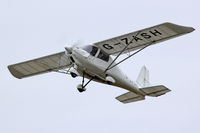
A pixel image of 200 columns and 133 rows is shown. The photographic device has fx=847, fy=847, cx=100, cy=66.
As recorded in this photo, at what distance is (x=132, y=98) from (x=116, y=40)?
4.06 m

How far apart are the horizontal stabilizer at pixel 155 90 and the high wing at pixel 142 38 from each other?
220 centimetres

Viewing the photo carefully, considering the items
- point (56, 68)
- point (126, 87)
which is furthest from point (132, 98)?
point (56, 68)

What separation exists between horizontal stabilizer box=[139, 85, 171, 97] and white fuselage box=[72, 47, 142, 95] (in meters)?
1.07

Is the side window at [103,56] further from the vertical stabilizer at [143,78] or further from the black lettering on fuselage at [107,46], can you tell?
the vertical stabilizer at [143,78]

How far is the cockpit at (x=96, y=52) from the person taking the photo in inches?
1625

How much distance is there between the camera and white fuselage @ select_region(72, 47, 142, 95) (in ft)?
133

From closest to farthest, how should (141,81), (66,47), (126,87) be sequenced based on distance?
(66,47) → (126,87) → (141,81)

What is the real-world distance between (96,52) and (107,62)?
92 cm

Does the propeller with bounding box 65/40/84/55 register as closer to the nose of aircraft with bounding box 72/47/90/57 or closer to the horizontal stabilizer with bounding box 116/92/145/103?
the nose of aircraft with bounding box 72/47/90/57

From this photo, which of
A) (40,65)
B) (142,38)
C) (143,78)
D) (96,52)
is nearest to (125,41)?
(142,38)

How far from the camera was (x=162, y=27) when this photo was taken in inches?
1636

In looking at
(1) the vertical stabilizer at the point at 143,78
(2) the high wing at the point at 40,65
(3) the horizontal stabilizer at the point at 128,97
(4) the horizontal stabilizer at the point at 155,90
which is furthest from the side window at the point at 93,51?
(1) the vertical stabilizer at the point at 143,78

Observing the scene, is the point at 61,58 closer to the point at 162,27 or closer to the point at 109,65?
the point at 109,65

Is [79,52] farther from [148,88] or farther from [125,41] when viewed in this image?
[148,88]
